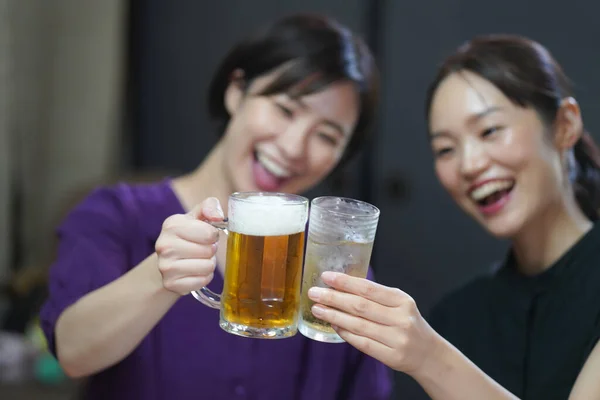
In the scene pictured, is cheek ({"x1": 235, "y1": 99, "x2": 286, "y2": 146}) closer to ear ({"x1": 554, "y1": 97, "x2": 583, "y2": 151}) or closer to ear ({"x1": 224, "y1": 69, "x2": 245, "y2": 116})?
ear ({"x1": 224, "y1": 69, "x2": 245, "y2": 116})

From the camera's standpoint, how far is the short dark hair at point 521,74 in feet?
3.41

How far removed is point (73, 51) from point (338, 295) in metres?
2.26

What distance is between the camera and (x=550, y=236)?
112 centimetres

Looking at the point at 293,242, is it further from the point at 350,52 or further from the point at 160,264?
the point at 350,52

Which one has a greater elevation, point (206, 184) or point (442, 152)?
point (442, 152)

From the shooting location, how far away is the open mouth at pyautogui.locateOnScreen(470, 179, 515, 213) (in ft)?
3.40

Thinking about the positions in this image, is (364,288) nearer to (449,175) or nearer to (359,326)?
(359,326)

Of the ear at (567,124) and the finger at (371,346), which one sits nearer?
the finger at (371,346)

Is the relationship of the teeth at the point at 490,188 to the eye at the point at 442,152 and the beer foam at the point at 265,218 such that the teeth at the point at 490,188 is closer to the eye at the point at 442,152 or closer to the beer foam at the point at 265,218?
the eye at the point at 442,152

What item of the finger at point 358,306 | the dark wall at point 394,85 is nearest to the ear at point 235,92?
the finger at point 358,306

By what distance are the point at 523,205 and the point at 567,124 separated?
19 centimetres

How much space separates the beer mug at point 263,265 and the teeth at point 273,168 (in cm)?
33

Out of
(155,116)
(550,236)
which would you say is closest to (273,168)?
(550,236)

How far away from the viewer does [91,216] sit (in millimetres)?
1127
